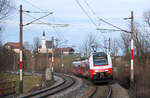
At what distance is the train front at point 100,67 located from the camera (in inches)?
893

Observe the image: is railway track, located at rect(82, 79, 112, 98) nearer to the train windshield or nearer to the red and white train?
the red and white train

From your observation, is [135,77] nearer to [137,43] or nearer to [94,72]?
[94,72]

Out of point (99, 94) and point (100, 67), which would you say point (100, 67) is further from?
point (99, 94)

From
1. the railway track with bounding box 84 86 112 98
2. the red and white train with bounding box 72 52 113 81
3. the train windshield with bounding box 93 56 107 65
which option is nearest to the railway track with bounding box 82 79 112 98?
the railway track with bounding box 84 86 112 98

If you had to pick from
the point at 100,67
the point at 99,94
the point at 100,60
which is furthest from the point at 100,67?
the point at 99,94

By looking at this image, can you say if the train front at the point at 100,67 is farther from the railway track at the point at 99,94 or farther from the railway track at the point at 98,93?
the railway track at the point at 99,94

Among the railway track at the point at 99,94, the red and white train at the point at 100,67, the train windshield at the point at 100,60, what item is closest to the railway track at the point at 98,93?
the railway track at the point at 99,94

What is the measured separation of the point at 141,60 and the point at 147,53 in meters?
1.19

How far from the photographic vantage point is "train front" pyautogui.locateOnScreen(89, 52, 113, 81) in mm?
22688

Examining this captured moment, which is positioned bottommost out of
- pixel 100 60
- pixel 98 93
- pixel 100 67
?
pixel 98 93

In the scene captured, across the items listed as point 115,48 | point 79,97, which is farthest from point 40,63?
point 79,97

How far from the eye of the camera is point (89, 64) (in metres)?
23.3

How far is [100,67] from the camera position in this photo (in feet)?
74.6

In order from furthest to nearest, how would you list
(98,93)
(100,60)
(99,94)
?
(100,60)
(98,93)
(99,94)
